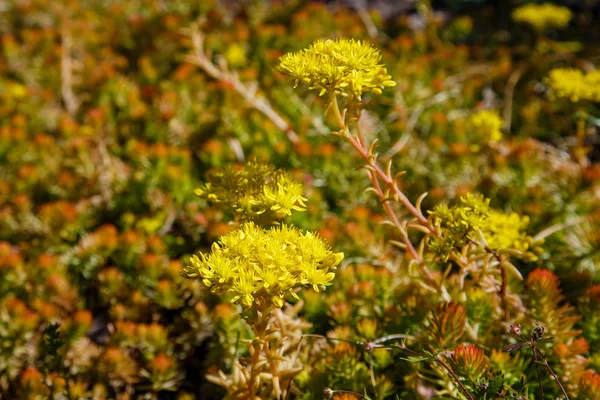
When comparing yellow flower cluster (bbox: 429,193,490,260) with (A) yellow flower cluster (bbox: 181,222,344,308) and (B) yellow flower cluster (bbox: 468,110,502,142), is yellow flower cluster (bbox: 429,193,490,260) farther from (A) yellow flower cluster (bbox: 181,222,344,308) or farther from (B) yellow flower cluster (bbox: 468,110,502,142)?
(B) yellow flower cluster (bbox: 468,110,502,142)

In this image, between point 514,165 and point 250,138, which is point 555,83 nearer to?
point 514,165

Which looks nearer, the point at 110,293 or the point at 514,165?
the point at 110,293

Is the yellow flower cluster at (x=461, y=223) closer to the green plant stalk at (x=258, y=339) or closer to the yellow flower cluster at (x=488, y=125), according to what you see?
the green plant stalk at (x=258, y=339)

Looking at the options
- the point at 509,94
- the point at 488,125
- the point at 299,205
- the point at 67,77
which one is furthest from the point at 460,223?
the point at 67,77

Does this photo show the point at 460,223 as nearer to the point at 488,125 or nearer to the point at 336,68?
the point at 336,68

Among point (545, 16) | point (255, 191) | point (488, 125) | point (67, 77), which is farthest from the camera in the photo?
point (67, 77)

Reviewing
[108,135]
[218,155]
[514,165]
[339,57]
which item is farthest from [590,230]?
[108,135]
